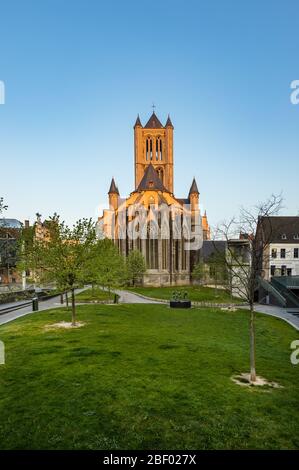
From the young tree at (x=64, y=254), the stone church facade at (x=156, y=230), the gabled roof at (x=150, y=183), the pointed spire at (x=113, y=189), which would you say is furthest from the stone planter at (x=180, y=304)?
the pointed spire at (x=113, y=189)

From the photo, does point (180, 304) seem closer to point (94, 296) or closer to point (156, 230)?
point (94, 296)

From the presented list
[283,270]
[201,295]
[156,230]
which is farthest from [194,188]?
[201,295]

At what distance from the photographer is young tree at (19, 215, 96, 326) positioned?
20562mm

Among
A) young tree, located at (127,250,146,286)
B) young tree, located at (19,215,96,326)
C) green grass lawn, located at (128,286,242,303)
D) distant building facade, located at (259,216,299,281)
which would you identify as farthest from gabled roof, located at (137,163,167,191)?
young tree, located at (19,215,96,326)

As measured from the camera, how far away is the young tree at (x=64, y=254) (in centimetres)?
2056

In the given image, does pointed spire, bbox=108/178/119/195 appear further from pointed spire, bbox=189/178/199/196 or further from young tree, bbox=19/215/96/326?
young tree, bbox=19/215/96/326

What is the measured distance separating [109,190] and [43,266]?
177 ft

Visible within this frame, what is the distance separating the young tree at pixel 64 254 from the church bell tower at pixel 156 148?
66627 mm

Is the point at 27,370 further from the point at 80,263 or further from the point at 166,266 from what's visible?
the point at 166,266

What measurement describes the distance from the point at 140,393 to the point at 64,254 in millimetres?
12941

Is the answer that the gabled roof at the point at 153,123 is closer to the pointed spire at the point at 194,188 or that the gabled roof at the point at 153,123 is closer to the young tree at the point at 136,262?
the pointed spire at the point at 194,188

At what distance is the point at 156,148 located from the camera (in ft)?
291
